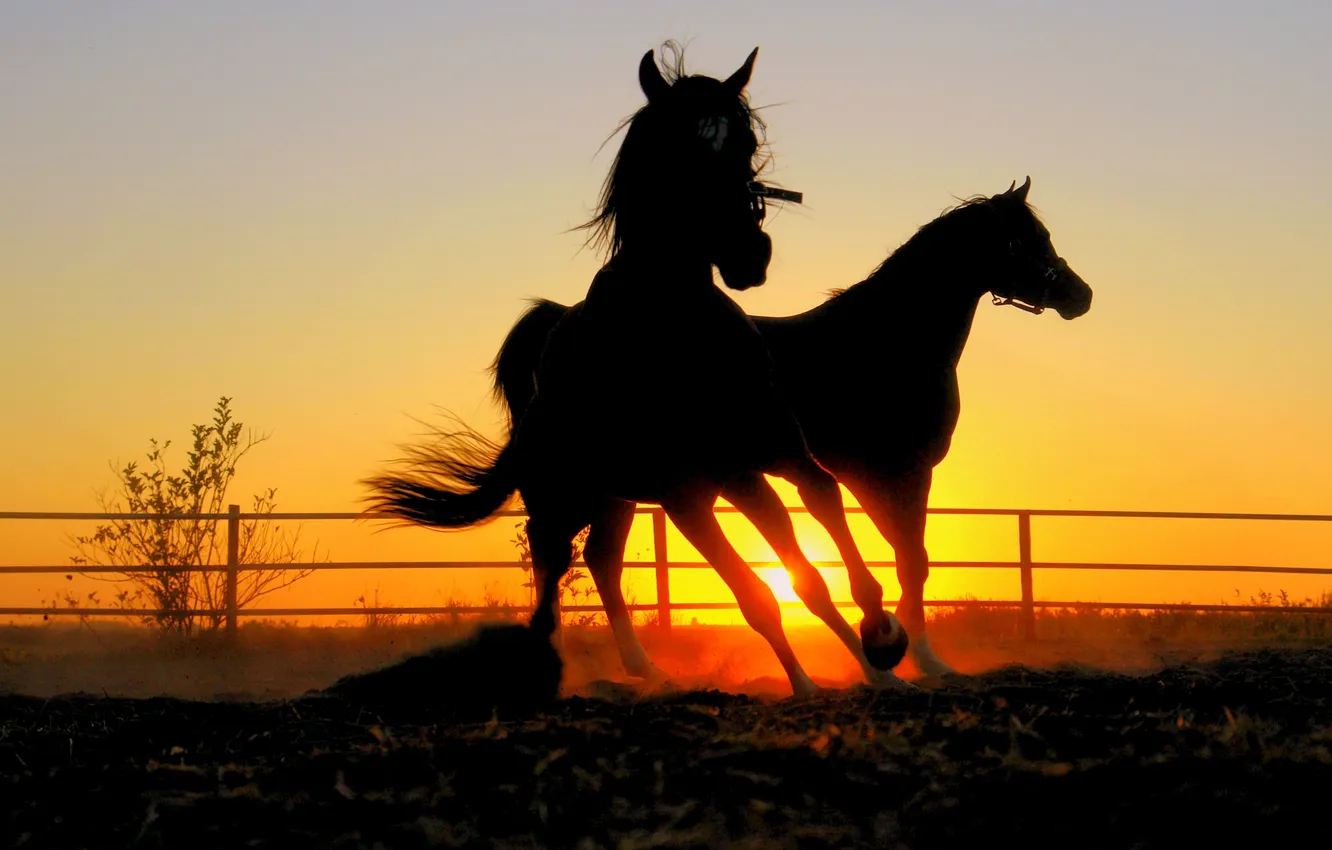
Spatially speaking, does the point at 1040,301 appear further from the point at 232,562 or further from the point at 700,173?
the point at 232,562

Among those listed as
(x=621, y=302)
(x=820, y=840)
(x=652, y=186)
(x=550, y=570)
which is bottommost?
(x=820, y=840)

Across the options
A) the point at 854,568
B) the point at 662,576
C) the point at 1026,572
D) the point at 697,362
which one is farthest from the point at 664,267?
the point at 1026,572

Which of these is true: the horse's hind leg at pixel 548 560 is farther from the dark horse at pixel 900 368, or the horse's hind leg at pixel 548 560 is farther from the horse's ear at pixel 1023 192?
the horse's ear at pixel 1023 192

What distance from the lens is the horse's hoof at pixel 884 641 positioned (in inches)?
175

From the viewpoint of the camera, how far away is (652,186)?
4734 millimetres

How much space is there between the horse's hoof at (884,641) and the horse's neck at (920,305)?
2584 millimetres

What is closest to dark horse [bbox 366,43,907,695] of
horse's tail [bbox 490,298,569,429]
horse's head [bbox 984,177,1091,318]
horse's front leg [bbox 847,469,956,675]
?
horse's front leg [bbox 847,469,956,675]

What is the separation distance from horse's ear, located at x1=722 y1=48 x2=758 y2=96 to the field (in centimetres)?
218

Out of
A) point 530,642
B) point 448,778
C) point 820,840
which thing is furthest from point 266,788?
point 530,642

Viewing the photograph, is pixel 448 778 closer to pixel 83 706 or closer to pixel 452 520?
pixel 83 706

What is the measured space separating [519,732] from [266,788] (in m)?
0.74

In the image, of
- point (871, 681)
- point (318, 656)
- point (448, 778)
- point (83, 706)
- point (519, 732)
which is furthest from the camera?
point (318, 656)

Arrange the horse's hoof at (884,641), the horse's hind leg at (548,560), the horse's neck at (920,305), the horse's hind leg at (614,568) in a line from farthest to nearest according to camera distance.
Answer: the horse's hind leg at (614,568) < the horse's neck at (920,305) < the horse's hind leg at (548,560) < the horse's hoof at (884,641)

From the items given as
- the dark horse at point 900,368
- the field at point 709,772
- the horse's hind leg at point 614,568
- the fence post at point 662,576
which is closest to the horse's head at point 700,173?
the field at point 709,772
